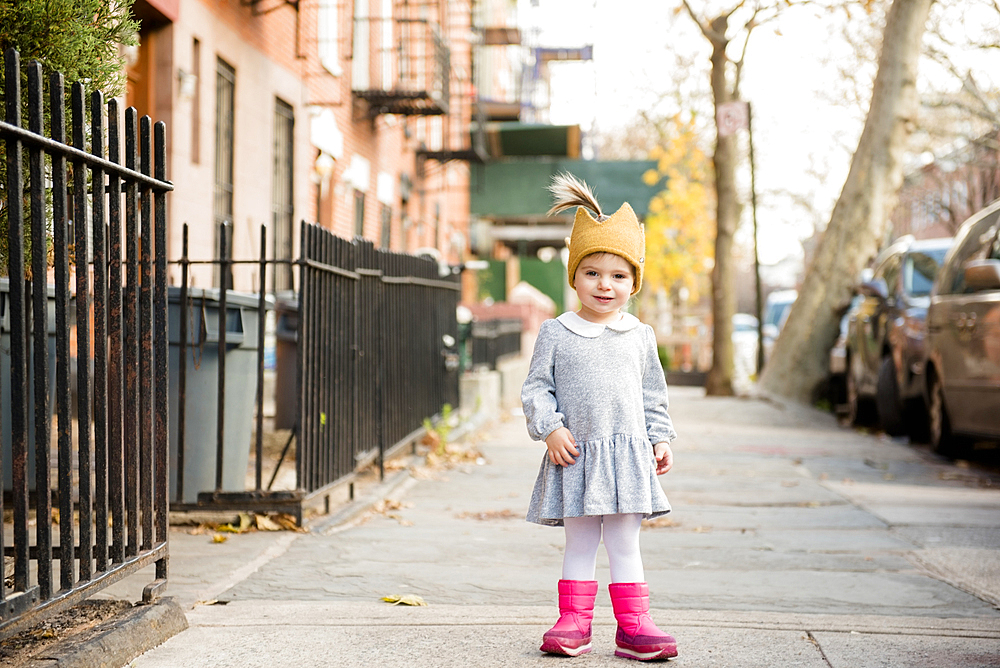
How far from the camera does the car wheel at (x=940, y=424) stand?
932 cm

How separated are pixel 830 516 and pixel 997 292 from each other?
102 inches

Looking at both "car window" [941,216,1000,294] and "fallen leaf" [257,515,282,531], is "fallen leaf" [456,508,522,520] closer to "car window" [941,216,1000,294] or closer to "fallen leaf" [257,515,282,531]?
"fallen leaf" [257,515,282,531]

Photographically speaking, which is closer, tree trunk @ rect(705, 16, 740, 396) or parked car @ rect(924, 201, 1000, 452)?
Result: parked car @ rect(924, 201, 1000, 452)

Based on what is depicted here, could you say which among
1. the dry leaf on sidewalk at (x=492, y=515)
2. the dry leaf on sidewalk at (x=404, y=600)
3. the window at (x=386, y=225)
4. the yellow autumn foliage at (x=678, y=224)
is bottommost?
the dry leaf on sidewalk at (x=492, y=515)

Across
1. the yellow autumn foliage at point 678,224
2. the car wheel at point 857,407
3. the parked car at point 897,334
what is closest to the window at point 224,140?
the parked car at point 897,334

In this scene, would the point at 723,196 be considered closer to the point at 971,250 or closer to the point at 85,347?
the point at 971,250

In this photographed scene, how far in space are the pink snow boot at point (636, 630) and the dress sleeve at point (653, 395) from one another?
1.67 feet

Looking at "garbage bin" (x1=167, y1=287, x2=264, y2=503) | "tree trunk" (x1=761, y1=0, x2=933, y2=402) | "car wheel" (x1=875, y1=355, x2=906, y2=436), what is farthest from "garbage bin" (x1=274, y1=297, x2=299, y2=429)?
"tree trunk" (x1=761, y1=0, x2=933, y2=402)

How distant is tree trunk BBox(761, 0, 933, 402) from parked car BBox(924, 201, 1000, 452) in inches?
238

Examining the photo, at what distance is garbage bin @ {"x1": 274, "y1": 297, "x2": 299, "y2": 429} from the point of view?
27.7 feet

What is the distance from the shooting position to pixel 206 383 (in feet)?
18.3

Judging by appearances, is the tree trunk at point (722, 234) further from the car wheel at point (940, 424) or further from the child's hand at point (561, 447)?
the child's hand at point (561, 447)

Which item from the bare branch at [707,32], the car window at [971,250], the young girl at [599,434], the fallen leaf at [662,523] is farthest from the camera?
the bare branch at [707,32]

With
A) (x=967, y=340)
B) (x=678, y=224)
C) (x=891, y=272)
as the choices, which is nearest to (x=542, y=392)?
(x=967, y=340)
